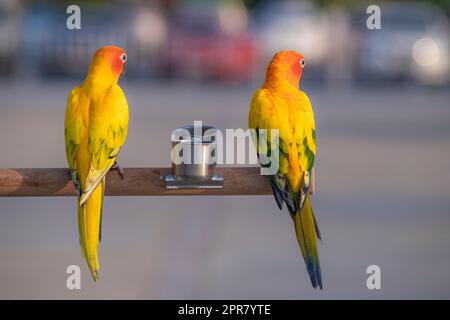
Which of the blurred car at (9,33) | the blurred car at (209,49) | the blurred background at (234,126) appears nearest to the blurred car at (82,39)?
the blurred background at (234,126)

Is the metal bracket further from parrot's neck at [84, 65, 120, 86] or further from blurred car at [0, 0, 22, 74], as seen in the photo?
blurred car at [0, 0, 22, 74]

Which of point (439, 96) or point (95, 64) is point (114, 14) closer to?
point (439, 96)

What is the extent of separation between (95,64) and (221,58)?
1650cm

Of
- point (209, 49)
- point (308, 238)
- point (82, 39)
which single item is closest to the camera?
point (308, 238)

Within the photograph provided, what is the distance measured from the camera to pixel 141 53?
866 inches

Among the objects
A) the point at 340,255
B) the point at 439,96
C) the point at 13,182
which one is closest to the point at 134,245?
the point at 340,255

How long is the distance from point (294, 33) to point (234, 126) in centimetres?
1029

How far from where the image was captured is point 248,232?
24.9ft

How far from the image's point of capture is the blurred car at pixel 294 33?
22.4m

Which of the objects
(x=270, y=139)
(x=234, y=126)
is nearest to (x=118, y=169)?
(x=270, y=139)

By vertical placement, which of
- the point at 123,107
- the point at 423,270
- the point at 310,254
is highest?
the point at 123,107

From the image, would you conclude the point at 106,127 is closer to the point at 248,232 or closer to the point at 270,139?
the point at 270,139

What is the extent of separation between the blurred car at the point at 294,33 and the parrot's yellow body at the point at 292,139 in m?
18.0

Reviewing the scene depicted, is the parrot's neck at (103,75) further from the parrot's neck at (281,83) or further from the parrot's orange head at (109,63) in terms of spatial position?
the parrot's neck at (281,83)
